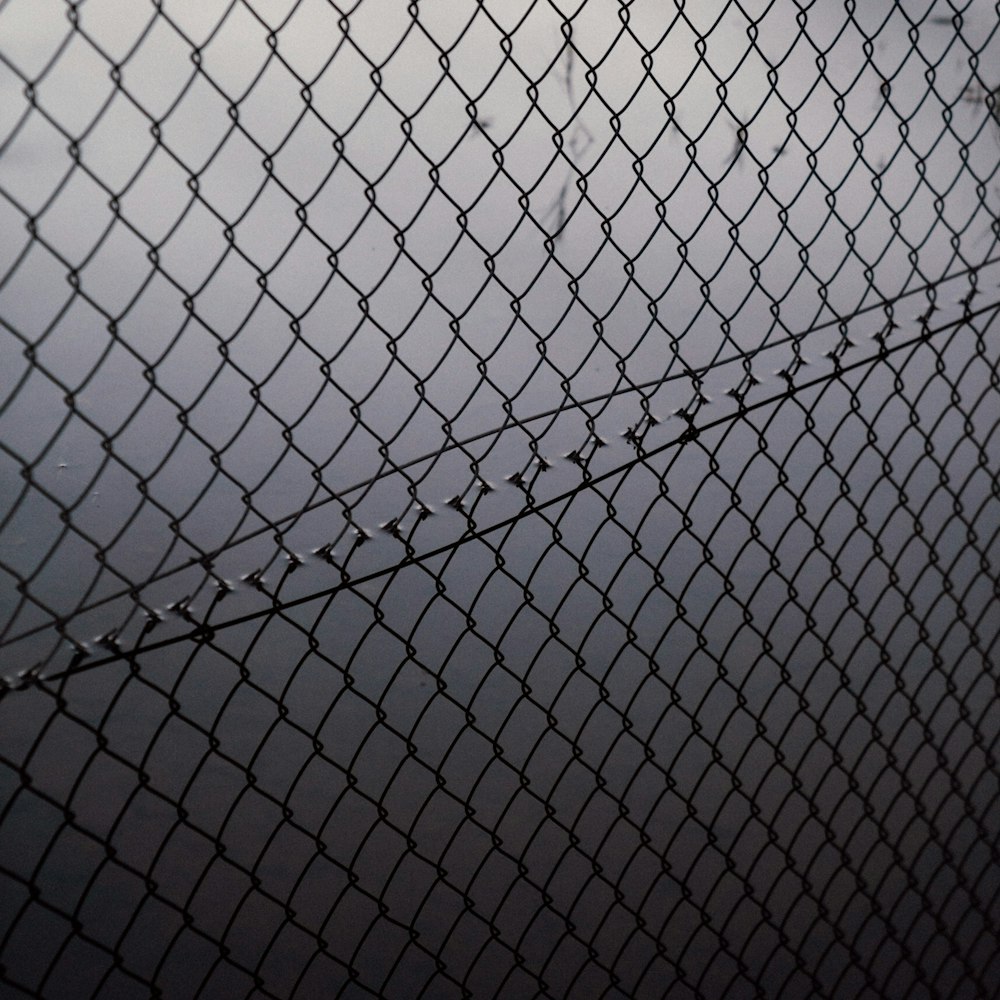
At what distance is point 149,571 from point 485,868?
69cm

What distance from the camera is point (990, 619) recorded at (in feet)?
6.87

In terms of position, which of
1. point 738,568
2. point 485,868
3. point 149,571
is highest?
point 738,568

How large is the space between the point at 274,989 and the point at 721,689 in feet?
2.72

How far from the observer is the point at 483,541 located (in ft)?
4.52

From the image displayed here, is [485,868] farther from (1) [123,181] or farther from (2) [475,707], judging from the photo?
(1) [123,181]

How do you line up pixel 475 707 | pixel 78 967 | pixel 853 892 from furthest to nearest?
pixel 475 707
pixel 853 892
pixel 78 967

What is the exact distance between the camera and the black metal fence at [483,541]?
148 centimetres

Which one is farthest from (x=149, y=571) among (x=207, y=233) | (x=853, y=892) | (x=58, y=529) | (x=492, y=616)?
(x=853, y=892)

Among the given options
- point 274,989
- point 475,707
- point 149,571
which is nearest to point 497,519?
point 475,707

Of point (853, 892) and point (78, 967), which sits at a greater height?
point (853, 892)

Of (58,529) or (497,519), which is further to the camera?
(497,519)

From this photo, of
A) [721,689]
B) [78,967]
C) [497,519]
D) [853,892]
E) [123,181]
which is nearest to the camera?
[78,967]

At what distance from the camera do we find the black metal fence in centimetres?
148

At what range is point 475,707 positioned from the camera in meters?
1.83
